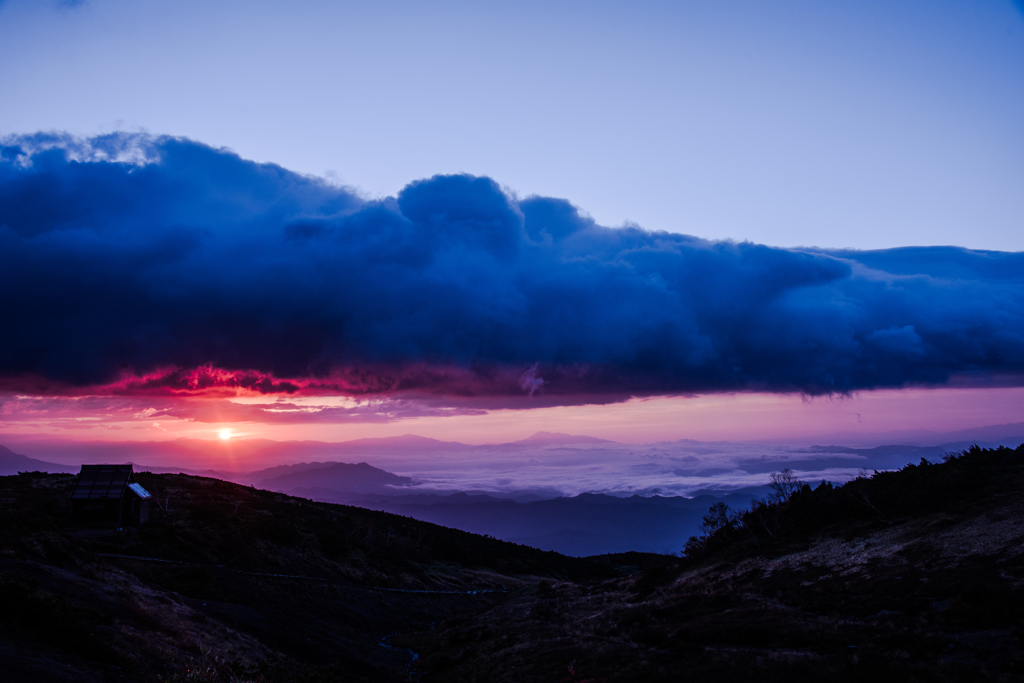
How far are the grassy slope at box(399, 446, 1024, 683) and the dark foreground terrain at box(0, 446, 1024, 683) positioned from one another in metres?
0.15

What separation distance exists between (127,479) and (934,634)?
62.5 m

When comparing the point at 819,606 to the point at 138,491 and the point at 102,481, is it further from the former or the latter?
the point at 102,481

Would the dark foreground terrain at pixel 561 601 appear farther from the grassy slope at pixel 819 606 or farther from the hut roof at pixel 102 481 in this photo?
Result: the hut roof at pixel 102 481

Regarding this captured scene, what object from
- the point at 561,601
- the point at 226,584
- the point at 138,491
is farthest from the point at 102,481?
the point at 561,601

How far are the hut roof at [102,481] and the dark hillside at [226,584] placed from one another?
2630 millimetres

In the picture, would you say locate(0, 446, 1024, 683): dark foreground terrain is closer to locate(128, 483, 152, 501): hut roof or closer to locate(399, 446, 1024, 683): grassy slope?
locate(399, 446, 1024, 683): grassy slope


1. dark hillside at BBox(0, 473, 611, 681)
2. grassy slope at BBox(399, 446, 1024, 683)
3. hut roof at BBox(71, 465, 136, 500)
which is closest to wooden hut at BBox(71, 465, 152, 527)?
hut roof at BBox(71, 465, 136, 500)

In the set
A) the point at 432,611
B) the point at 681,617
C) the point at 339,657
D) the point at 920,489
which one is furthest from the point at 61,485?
the point at 920,489

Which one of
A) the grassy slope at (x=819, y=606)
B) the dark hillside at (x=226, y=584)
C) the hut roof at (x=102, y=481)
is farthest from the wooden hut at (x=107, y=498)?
the grassy slope at (x=819, y=606)

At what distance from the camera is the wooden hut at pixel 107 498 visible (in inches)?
2088

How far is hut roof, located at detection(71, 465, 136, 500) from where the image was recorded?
53.5 metres

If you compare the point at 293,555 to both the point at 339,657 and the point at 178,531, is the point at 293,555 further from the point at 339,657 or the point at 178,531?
the point at 339,657

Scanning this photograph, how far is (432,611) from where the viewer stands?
5669 cm

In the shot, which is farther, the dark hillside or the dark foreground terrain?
the dark foreground terrain
